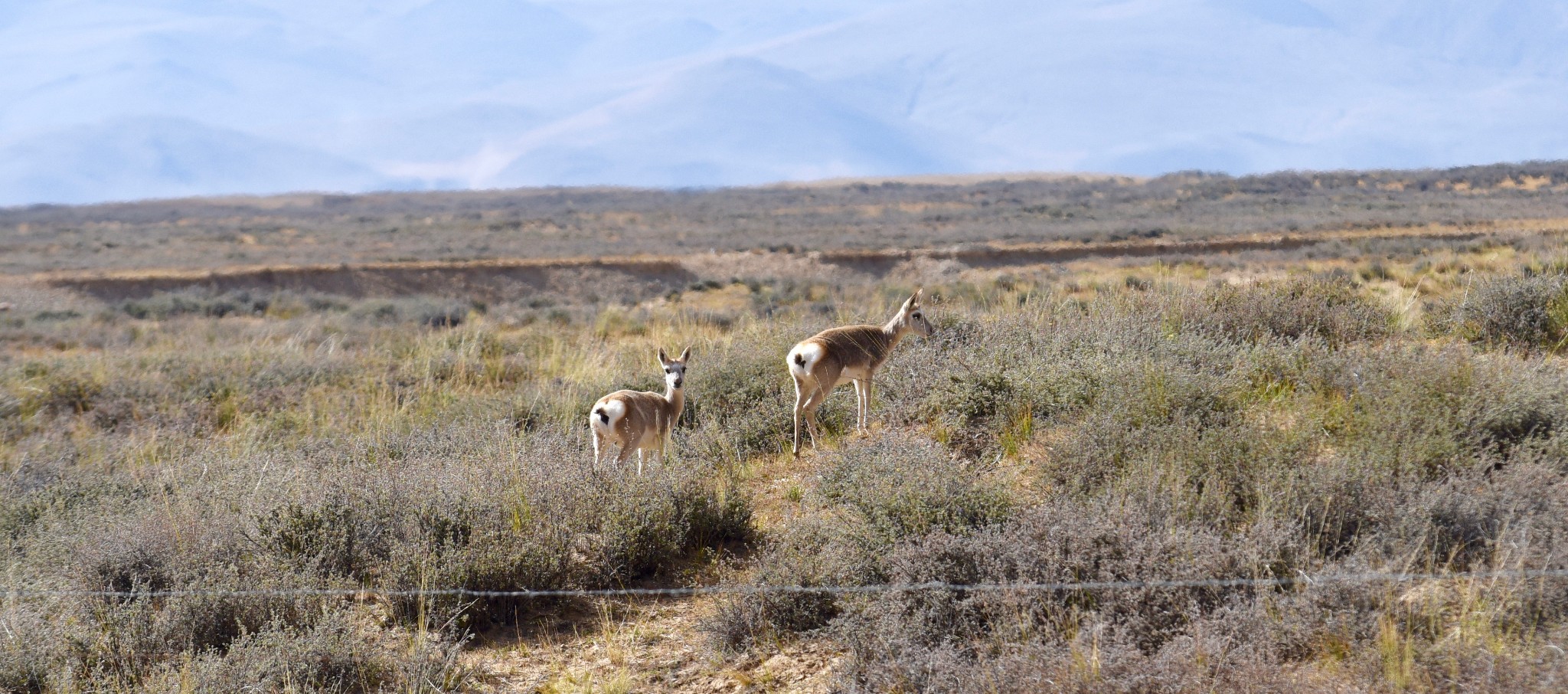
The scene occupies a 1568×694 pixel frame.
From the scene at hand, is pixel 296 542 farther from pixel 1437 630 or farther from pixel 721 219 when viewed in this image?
pixel 721 219

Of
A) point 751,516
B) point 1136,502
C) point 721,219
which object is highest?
point 721,219

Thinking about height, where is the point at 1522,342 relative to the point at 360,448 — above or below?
above

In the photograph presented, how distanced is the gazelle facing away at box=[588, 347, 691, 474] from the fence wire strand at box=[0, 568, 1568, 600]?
1.69m

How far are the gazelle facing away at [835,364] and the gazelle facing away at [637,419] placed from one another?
1059 millimetres

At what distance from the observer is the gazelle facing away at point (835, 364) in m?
7.99

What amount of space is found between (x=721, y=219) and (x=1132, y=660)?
208ft

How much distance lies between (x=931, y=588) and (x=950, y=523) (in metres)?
0.61

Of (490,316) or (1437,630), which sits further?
(490,316)

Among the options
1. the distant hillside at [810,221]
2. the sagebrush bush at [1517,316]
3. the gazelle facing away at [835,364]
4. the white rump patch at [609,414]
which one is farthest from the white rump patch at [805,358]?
the distant hillside at [810,221]

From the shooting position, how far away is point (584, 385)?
10805mm

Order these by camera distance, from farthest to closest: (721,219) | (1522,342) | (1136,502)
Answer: (721,219), (1522,342), (1136,502)

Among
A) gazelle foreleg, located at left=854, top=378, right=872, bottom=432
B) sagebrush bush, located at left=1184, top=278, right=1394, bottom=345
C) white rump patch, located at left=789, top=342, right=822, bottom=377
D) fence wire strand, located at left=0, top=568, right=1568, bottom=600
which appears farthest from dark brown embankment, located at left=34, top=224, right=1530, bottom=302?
fence wire strand, located at left=0, top=568, right=1568, bottom=600

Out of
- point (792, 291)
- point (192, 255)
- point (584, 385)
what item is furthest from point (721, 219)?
point (584, 385)

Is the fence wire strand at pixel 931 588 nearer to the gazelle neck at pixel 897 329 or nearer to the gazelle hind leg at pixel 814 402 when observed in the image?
the gazelle hind leg at pixel 814 402
